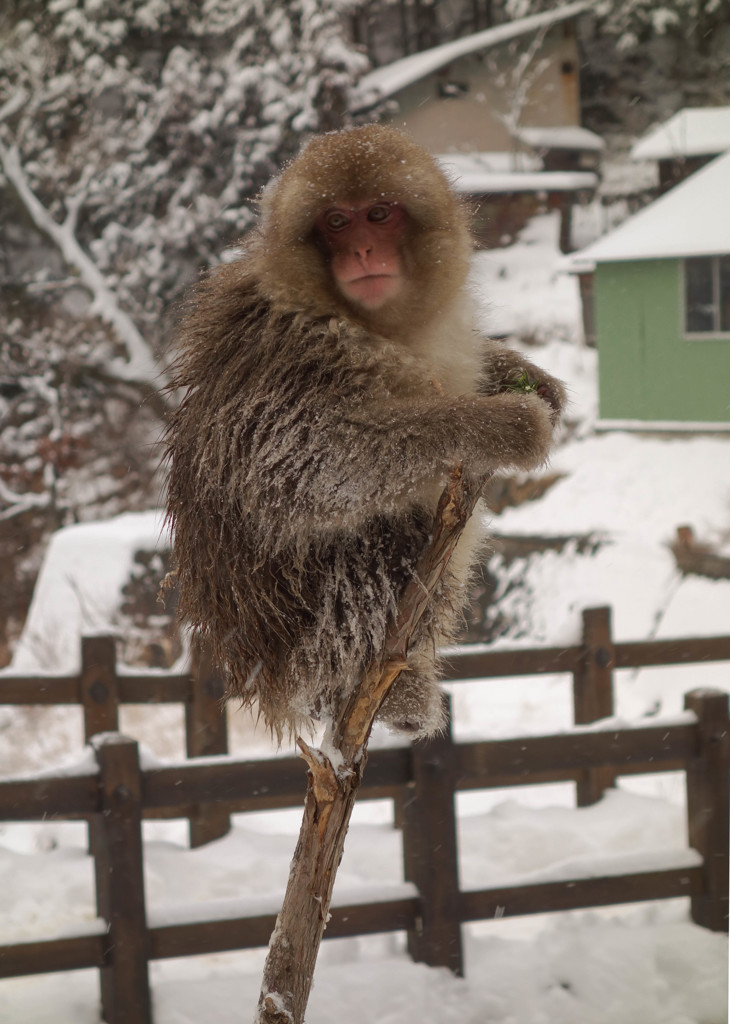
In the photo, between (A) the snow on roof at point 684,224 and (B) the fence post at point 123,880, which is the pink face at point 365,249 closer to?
(B) the fence post at point 123,880

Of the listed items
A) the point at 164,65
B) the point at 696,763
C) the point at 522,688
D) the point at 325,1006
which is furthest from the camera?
the point at 164,65

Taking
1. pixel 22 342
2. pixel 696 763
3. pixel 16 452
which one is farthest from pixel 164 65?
pixel 696 763

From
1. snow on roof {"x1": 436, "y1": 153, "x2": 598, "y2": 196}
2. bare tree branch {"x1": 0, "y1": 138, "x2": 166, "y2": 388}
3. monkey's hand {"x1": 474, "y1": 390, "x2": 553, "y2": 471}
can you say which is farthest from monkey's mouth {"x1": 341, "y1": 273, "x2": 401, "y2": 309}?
bare tree branch {"x1": 0, "y1": 138, "x2": 166, "y2": 388}

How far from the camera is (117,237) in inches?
181

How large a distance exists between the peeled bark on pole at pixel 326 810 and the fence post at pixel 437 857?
1207 millimetres

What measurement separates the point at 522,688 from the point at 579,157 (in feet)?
5.93

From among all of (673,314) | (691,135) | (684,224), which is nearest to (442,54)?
(691,135)

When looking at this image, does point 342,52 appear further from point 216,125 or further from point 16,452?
point 16,452

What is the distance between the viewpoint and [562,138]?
9.97 feet

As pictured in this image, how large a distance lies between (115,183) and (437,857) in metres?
3.49

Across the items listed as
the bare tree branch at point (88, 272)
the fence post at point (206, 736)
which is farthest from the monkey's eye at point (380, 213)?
the bare tree branch at point (88, 272)

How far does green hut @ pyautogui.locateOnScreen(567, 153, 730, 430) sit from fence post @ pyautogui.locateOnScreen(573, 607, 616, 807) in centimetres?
53

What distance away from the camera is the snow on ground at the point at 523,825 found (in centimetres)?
182

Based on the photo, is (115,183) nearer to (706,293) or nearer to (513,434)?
(706,293)
